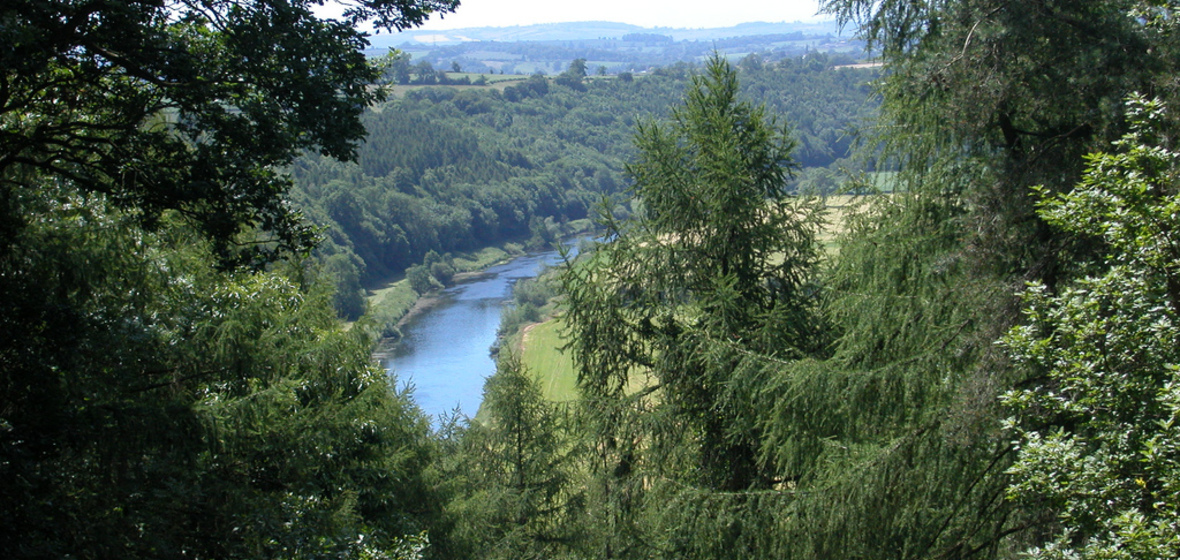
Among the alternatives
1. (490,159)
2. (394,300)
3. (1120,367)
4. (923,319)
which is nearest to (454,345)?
(394,300)

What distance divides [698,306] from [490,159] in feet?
374

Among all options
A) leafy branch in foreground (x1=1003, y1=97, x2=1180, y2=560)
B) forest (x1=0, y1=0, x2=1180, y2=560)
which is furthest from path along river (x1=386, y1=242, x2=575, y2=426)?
leafy branch in foreground (x1=1003, y1=97, x2=1180, y2=560)

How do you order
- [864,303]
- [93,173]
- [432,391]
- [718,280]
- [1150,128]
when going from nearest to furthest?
[1150,128] → [93,173] → [864,303] → [718,280] → [432,391]

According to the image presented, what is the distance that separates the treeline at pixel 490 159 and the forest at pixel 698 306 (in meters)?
48.7

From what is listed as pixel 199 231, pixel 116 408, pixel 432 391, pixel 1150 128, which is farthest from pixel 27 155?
pixel 432 391

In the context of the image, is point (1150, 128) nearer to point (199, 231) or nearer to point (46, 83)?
point (199, 231)

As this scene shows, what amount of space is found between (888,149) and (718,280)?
6.42 ft

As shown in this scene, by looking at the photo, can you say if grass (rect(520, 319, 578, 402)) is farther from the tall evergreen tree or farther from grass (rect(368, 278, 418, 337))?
the tall evergreen tree

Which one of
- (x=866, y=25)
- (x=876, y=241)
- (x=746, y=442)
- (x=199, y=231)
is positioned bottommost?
(x=746, y=442)

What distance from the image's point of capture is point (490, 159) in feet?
392

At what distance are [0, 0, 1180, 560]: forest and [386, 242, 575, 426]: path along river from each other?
2520cm

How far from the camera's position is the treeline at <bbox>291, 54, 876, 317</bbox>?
85.0m

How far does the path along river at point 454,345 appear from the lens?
140ft

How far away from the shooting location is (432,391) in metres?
43.4
